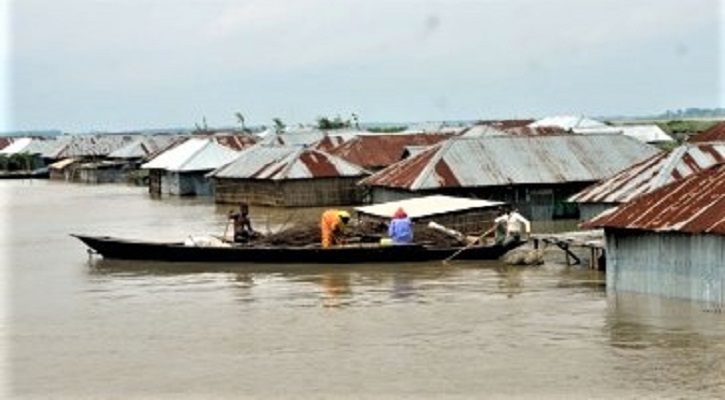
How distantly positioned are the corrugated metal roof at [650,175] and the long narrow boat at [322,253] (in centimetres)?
226

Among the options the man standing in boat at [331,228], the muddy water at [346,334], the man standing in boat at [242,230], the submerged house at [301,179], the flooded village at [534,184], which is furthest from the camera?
the submerged house at [301,179]

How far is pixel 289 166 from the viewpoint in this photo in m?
37.6

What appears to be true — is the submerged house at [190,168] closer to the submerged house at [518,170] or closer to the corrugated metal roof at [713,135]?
the submerged house at [518,170]

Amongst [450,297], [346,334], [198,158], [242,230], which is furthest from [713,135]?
[198,158]

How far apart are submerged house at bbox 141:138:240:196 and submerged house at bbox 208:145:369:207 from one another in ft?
20.5

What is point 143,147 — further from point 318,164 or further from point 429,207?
point 429,207

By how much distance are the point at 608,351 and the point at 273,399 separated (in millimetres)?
3928

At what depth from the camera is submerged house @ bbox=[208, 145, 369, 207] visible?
37.3m

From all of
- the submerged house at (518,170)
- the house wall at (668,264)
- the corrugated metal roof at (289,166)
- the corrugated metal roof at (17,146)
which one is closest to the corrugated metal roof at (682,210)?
the house wall at (668,264)

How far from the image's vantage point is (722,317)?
14250 millimetres

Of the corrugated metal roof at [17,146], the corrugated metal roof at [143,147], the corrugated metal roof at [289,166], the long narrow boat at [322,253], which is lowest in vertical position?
the long narrow boat at [322,253]

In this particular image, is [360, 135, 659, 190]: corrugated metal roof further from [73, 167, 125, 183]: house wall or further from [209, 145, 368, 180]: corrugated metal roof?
[73, 167, 125, 183]: house wall

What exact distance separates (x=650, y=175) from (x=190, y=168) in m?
25.9

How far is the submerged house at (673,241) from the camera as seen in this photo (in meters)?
14.6
